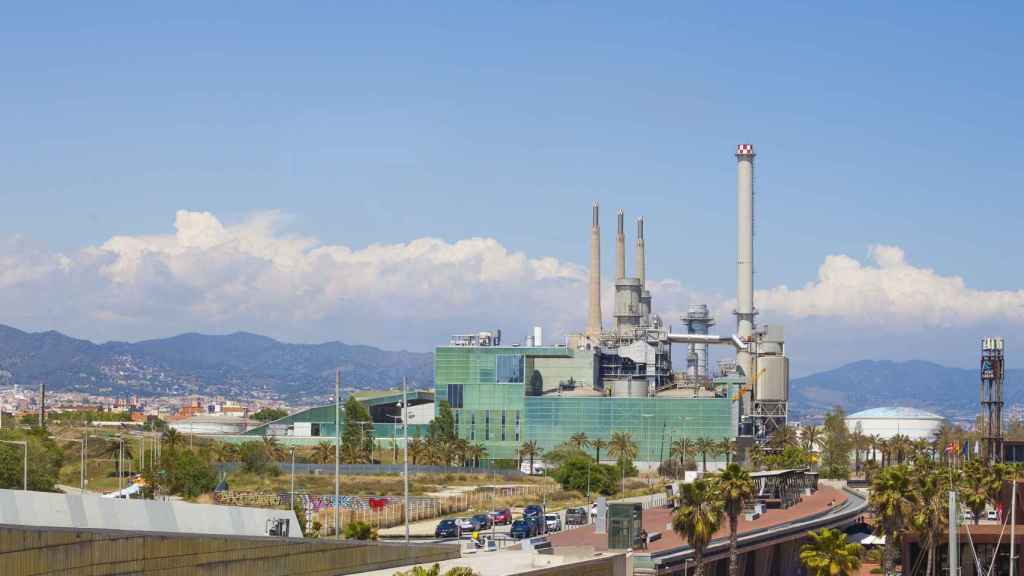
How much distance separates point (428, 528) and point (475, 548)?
3725cm

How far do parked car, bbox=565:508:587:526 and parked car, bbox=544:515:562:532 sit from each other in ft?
11.0

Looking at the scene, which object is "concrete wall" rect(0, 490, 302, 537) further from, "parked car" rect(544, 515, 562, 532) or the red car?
the red car

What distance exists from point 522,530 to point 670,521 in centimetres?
1030

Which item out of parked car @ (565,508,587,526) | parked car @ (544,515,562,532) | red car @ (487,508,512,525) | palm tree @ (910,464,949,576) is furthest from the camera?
red car @ (487,508,512,525)

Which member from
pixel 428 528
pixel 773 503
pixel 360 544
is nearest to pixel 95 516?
pixel 360 544

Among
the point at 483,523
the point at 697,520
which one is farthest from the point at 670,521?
the point at 697,520

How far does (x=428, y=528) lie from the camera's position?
11700 cm

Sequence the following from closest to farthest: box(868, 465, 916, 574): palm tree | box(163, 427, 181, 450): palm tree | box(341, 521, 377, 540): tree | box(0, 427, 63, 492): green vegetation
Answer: box(341, 521, 377, 540): tree
box(868, 465, 916, 574): palm tree
box(0, 427, 63, 492): green vegetation
box(163, 427, 181, 450): palm tree

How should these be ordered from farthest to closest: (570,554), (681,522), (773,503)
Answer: (773,503), (681,522), (570,554)

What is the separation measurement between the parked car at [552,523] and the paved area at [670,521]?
3163 millimetres

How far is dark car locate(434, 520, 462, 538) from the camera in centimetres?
10232

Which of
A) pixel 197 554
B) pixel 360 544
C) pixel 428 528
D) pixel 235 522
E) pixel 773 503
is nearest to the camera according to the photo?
pixel 197 554

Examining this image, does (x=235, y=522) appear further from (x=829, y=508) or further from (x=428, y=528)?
(x=829, y=508)

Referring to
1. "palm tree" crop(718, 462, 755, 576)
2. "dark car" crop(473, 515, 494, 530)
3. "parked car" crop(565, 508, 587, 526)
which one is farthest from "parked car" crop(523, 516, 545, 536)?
"palm tree" crop(718, 462, 755, 576)
